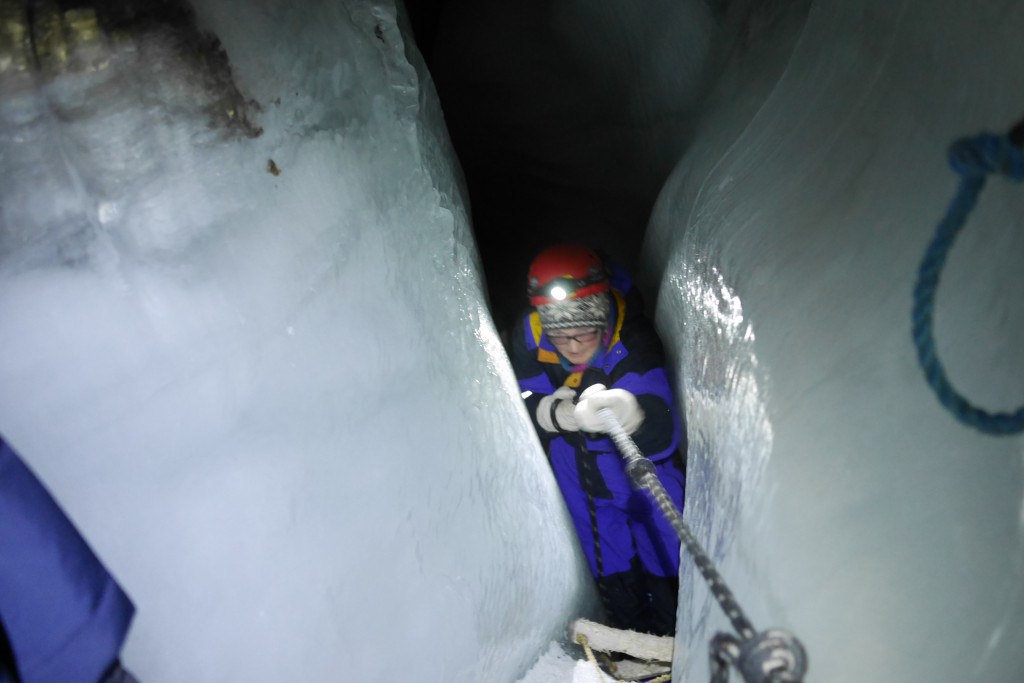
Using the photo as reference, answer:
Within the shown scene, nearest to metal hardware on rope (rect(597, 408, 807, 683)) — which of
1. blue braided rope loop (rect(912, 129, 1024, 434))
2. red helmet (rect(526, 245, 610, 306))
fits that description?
blue braided rope loop (rect(912, 129, 1024, 434))

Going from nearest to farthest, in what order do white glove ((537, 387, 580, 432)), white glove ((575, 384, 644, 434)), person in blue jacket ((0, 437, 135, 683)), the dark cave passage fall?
1. person in blue jacket ((0, 437, 135, 683))
2. white glove ((575, 384, 644, 434))
3. white glove ((537, 387, 580, 432))
4. the dark cave passage

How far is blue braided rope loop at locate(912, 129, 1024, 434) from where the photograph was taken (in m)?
0.58

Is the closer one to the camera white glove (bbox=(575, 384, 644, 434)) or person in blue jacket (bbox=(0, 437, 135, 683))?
person in blue jacket (bbox=(0, 437, 135, 683))

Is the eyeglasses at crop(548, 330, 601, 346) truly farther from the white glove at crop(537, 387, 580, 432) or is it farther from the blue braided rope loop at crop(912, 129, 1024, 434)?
the blue braided rope loop at crop(912, 129, 1024, 434)

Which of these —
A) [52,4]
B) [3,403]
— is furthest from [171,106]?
[3,403]

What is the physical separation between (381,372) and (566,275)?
0.66 meters

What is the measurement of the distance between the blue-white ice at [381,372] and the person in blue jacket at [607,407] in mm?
408

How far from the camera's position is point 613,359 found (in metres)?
1.41

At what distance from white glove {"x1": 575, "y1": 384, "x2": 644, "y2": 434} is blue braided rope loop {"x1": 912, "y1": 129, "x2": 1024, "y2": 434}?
2.30ft

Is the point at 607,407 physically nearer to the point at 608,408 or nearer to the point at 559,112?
the point at 608,408

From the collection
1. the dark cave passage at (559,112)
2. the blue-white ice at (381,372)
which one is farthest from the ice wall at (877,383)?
the dark cave passage at (559,112)

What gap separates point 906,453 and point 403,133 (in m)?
0.76

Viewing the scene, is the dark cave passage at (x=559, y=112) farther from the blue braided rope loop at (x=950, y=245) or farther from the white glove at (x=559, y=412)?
the blue braided rope loop at (x=950, y=245)

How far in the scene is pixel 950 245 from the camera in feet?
2.05
